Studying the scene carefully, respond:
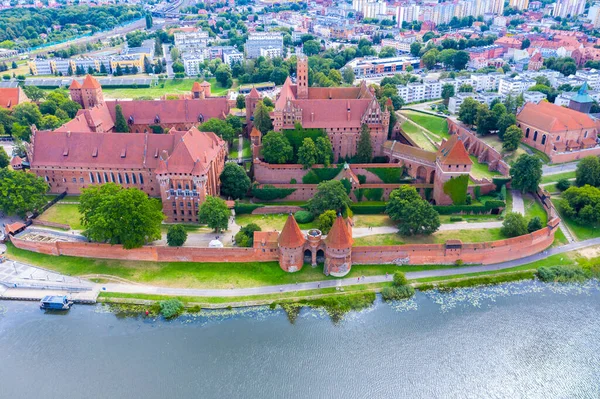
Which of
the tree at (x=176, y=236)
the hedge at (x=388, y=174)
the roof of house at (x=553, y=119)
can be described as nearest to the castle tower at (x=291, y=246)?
the tree at (x=176, y=236)

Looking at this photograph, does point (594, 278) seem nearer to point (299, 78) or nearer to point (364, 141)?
point (364, 141)

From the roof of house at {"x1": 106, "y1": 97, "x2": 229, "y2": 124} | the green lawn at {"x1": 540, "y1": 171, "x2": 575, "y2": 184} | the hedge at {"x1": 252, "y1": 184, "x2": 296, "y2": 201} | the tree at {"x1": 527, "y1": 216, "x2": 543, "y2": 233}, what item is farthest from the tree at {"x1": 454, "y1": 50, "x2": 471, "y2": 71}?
the hedge at {"x1": 252, "y1": 184, "x2": 296, "y2": 201}

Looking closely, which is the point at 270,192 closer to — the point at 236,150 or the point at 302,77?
the point at 236,150

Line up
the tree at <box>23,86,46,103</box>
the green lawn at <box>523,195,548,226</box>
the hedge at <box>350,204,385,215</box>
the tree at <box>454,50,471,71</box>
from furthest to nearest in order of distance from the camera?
1. the tree at <box>454,50,471,71</box>
2. the tree at <box>23,86,46,103</box>
3. the hedge at <box>350,204,385,215</box>
4. the green lawn at <box>523,195,548,226</box>

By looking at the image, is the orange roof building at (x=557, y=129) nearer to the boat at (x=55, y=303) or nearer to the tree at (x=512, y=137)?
the tree at (x=512, y=137)

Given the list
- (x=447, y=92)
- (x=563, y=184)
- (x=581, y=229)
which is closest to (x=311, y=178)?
(x=581, y=229)

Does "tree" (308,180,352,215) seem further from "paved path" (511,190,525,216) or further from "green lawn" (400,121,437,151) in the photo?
"paved path" (511,190,525,216)
